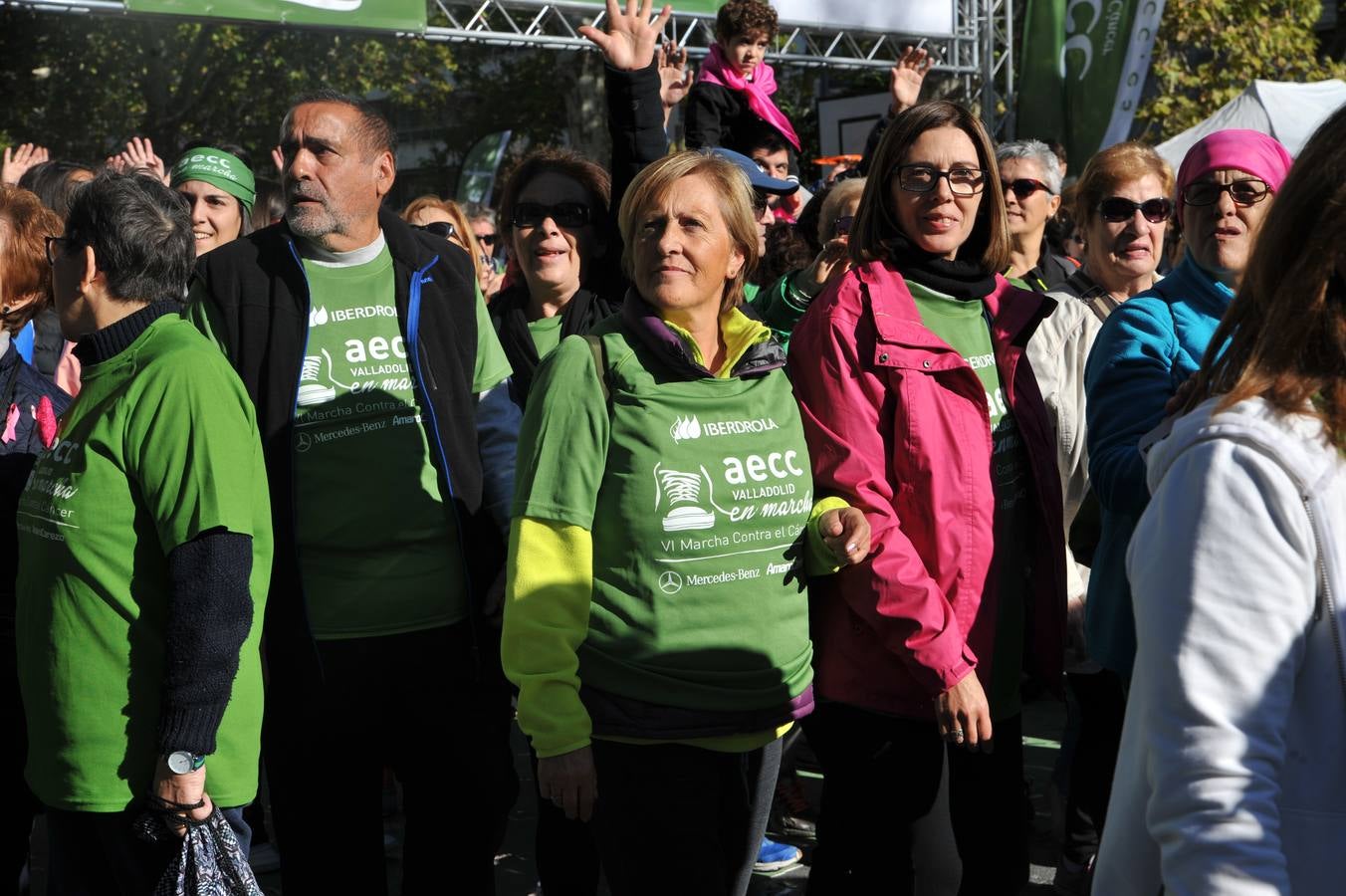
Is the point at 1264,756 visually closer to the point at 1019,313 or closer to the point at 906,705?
the point at 906,705

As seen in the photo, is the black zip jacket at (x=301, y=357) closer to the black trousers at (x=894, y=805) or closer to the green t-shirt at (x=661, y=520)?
the green t-shirt at (x=661, y=520)

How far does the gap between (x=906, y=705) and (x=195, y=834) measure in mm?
1380

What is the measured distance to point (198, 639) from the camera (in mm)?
2557

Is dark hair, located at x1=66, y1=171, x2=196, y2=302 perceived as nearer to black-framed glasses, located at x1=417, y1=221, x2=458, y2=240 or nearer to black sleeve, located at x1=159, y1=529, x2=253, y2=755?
black sleeve, located at x1=159, y1=529, x2=253, y2=755

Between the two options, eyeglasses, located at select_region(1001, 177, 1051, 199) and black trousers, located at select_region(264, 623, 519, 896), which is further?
eyeglasses, located at select_region(1001, 177, 1051, 199)

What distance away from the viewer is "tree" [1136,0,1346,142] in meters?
15.3

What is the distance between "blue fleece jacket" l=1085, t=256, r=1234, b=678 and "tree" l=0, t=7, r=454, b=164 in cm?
2006

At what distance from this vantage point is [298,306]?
303 cm

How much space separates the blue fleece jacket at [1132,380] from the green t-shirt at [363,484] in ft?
4.53

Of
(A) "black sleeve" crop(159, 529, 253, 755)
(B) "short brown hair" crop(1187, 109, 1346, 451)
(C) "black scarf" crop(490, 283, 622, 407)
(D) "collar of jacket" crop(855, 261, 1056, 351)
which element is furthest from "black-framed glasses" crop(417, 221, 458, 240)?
(B) "short brown hair" crop(1187, 109, 1346, 451)

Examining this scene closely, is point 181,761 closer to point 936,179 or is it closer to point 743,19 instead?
point 936,179

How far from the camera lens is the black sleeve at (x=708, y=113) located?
19.1 feet

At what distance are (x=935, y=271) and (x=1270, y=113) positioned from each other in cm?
1039

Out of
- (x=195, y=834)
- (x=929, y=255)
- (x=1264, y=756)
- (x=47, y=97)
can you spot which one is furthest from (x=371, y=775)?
(x=47, y=97)
